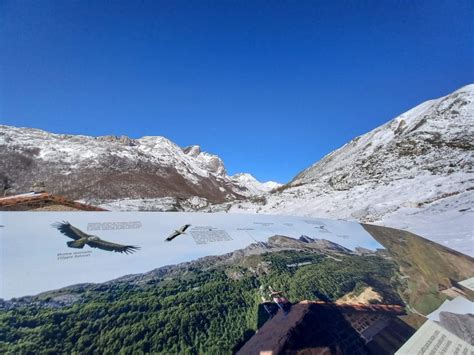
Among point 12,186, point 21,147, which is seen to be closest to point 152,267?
point 12,186

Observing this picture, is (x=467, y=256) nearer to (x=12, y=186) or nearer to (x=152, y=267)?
(x=152, y=267)

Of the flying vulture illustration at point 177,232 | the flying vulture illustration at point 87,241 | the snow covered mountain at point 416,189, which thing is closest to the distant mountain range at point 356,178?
the snow covered mountain at point 416,189

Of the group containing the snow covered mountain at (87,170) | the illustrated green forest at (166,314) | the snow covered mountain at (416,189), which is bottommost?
the illustrated green forest at (166,314)

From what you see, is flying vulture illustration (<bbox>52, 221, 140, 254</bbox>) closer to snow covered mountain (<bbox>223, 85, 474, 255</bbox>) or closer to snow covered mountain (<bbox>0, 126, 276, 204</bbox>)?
snow covered mountain (<bbox>223, 85, 474, 255</bbox>)

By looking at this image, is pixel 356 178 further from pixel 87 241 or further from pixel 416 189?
pixel 87 241

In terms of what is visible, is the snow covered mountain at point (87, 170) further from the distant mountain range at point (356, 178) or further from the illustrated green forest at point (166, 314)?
the illustrated green forest at point (166, 314)

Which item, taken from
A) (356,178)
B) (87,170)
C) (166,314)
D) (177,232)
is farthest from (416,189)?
(87,170)
